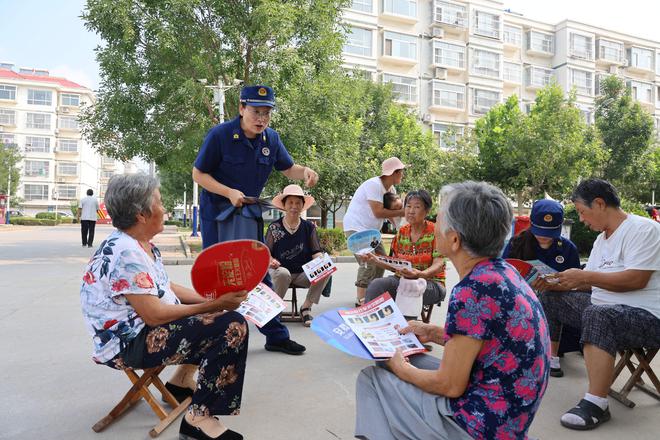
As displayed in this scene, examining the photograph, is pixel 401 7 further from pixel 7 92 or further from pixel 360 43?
pixel 7 92

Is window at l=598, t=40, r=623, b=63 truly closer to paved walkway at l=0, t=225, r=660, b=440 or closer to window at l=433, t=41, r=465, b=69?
window at l=433, t=41, r=465, b=69

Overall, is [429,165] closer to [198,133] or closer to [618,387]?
[198,133]

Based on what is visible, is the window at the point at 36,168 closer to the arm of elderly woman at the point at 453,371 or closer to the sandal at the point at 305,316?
the sandal at the point at 305,316

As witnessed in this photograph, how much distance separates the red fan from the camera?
224 cm

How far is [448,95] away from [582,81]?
13.5 meters

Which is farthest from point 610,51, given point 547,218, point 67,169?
point 67,169

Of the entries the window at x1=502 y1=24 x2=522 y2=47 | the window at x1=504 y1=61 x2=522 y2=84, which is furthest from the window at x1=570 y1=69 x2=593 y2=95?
the window at x1=502 y1=24 x2=522 y2=47

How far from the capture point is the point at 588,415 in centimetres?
264

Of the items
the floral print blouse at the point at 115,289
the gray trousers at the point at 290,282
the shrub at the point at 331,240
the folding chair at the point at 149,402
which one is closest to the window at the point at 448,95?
the shrub at the point at 331,240

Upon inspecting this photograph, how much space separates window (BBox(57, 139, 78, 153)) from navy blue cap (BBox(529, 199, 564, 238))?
229 ft

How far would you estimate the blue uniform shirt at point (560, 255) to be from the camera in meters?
3.60

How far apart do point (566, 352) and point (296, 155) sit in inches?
410

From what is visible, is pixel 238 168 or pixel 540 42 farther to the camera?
pixel 540 42

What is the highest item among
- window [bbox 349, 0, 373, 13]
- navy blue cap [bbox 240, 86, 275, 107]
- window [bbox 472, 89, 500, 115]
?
window [bbox 349, 0, 373, 13]
